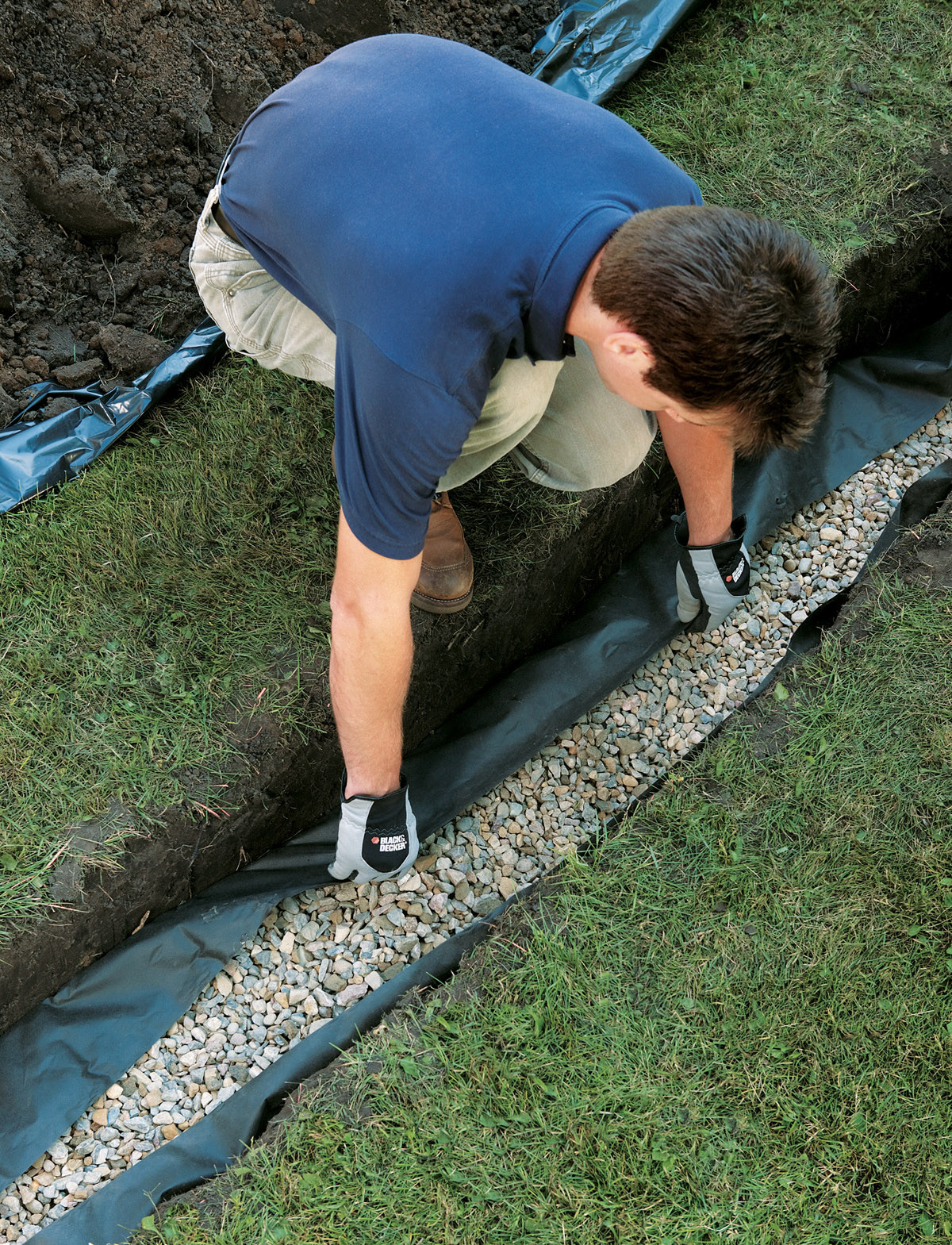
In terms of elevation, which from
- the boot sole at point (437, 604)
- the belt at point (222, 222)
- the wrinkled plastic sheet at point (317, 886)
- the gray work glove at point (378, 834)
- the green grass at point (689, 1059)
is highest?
the belt at point (222, 222)

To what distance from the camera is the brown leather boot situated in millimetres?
2840

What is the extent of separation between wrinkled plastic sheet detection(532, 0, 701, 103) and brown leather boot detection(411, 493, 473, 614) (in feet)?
6.61

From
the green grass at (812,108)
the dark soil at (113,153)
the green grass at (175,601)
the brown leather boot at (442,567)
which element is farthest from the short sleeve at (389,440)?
the green grass at (812,108)

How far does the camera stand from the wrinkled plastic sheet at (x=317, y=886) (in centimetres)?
236

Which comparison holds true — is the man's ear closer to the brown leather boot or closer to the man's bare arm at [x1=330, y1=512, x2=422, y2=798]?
the man's bare arm at [x1=330, y1=512, x2=422, y2=798]

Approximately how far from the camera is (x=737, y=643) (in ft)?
10.8

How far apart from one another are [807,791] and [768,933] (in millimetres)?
458

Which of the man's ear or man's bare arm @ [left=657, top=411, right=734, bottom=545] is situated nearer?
the man's ear

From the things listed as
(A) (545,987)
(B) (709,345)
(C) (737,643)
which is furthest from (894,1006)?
(B) (709,345)

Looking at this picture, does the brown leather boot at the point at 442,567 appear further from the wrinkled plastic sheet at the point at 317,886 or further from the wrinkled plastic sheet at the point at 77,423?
the wrinkled plastic sheet at the point at 77,423

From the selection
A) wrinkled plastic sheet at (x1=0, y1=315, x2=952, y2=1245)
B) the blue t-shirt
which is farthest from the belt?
wrinkled plastic sheet at (x1=0, y1=315, x2=952, y2=1245)

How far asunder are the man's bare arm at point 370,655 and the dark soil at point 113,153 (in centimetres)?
187

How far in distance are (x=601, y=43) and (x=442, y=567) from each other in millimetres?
2472

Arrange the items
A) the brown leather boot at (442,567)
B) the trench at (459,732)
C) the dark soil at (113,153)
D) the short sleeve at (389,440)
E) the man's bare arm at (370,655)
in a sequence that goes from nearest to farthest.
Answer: the short sleeve at (389,440) < the man's bare arm at (370,655) < the trench at (459,732) < the brown leather boot at (442,567) < the dark soil at (113,153)
